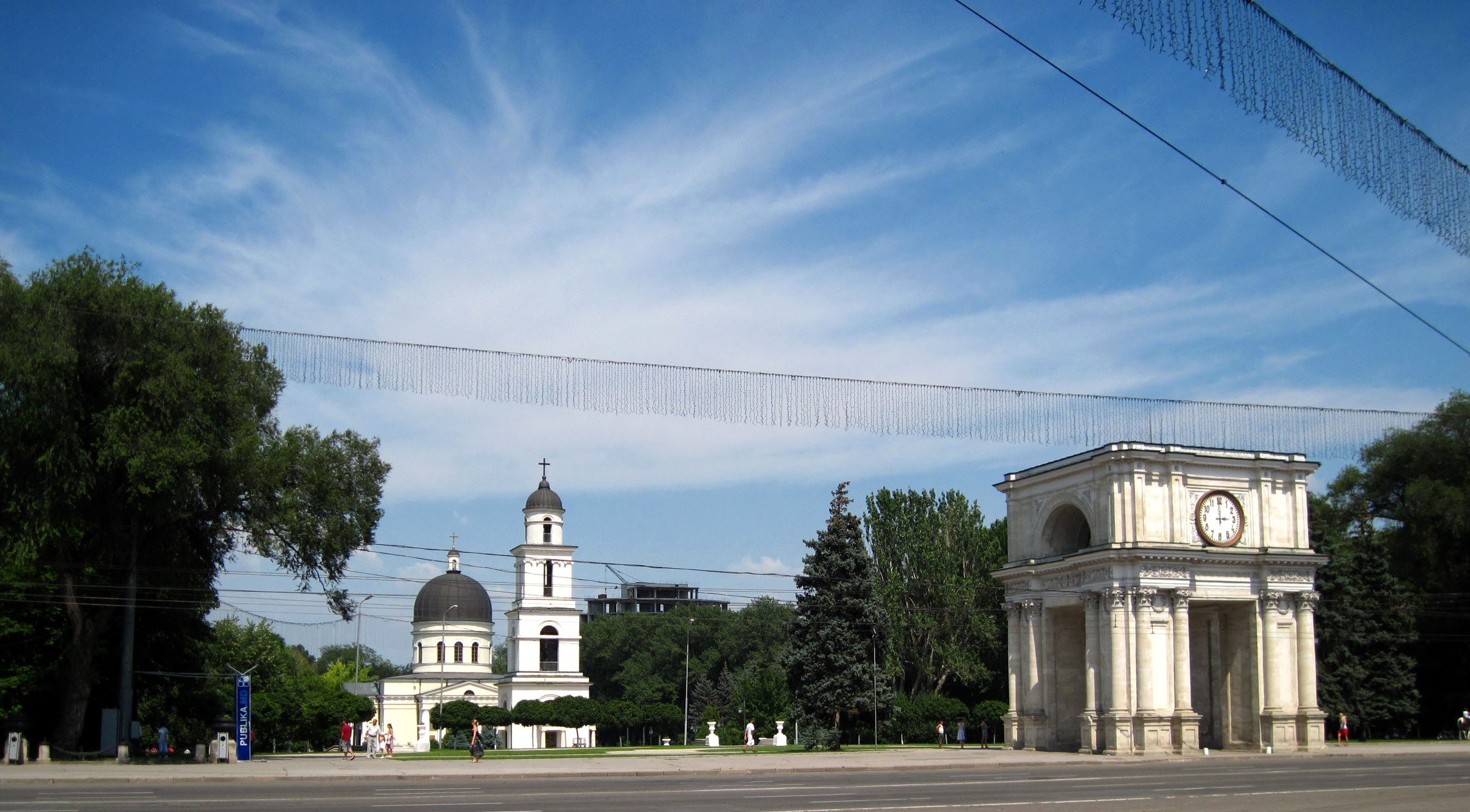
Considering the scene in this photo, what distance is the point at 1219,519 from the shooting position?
4653 cm

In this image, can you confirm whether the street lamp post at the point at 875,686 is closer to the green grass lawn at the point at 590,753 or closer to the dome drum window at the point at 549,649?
the green grass lawn at the point at 590,753

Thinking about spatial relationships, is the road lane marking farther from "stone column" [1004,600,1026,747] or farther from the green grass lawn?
"stone column" [1004,600,1026,747]

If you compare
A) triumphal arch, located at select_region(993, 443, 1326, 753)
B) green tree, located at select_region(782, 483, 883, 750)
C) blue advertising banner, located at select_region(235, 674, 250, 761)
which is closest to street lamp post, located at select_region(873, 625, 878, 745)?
green tree, located at select_region(782, 483, 883, 750)

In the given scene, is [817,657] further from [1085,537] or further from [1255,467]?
[1255,467]

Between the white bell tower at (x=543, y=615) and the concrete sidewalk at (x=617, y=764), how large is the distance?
41284mm

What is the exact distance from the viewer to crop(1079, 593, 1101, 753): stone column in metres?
45.2

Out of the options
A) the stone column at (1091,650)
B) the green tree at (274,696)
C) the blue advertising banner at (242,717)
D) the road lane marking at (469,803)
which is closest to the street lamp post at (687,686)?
the green tree at (274,696)

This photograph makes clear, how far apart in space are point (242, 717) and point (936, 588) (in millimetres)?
42749

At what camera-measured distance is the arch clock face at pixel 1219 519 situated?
4616 centimetres

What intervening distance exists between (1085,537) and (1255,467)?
25.0 ft

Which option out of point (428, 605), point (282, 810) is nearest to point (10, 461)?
point (282, 810)

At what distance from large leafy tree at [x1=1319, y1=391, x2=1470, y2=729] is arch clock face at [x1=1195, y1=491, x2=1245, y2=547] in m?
19.7

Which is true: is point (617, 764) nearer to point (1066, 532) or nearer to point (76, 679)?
point (76, 679)

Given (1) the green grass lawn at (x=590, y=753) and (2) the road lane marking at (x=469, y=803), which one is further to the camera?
(1) the green grass lawn at (x=590, y=753)
